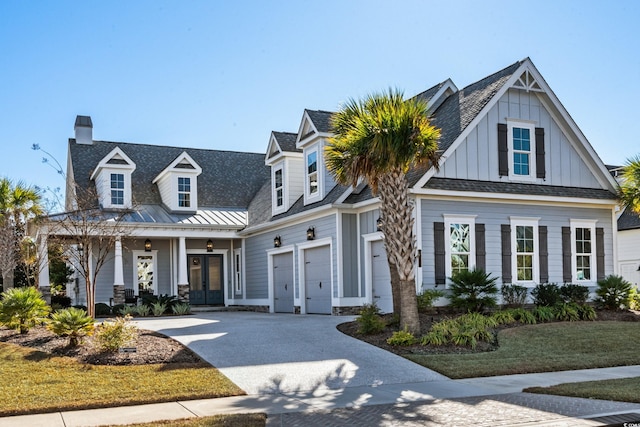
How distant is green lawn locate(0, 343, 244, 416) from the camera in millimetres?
9328

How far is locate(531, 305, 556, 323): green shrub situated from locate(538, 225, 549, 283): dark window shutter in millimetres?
2485

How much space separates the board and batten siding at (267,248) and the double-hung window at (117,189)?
5.15m

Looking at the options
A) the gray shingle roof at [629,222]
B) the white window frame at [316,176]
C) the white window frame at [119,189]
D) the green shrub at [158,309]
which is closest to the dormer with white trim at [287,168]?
the white window frame at [316,176]

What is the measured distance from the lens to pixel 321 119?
21.8m

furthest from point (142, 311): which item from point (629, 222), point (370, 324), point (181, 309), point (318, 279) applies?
point (629, 222)

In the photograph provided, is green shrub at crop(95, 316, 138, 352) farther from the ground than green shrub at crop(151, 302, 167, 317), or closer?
farther from the ground

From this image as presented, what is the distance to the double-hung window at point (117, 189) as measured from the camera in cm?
2609

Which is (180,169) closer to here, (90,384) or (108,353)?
(108,353)

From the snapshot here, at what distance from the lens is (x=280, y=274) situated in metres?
24.3

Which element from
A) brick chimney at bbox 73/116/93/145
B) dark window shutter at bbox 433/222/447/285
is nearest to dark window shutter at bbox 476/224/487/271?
dark window shutter at bbox 433/222/447/285

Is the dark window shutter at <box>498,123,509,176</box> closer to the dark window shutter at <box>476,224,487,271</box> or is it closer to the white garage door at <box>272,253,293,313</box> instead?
the dark window shutter at <box>476,224,487,271</box>

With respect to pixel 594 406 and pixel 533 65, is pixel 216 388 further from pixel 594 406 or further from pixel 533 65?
pixel 533 65

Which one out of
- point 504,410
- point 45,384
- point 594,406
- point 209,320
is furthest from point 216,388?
point 209,320

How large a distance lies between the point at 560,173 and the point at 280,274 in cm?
1000
